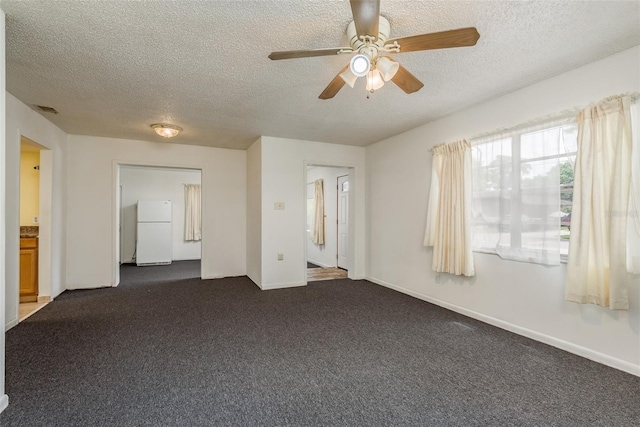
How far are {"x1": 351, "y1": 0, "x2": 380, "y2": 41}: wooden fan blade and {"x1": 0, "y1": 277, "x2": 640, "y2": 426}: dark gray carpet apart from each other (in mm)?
2152

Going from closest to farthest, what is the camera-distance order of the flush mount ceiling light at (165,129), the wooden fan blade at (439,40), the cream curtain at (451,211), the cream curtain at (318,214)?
the wooden fan blade at (439,40) → the cream curtain at (451,211) → the flush mount ceiling light at (165,129) → the cream curtain at (318,214)

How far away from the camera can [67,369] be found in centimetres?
216

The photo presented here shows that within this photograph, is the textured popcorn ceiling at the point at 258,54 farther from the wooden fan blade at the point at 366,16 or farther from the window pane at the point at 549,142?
the window pane at the point at 549,142

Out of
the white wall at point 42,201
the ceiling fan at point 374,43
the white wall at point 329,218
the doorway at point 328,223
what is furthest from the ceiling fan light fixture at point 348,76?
the white wall at point 329,218

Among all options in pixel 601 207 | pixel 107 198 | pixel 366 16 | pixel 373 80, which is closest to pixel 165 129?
pixel 107 198

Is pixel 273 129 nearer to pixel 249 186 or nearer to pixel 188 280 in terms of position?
pixel 249 186

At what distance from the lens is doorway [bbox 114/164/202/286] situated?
695 centimetres

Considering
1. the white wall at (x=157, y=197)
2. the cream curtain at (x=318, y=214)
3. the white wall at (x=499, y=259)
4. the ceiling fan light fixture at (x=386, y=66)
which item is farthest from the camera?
the white wall at (x=157, y=197)

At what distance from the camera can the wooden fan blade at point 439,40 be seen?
1611 mm

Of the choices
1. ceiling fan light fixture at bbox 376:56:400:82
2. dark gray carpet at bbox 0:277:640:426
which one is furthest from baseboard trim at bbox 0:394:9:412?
ceiling fan light fixture at bbox 376:56:400:82

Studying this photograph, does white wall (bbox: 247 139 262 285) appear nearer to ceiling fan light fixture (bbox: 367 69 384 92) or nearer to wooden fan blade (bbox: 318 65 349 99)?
wooden fan blade (bbox: 318 65 349 99)

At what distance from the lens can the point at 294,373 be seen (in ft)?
6.98

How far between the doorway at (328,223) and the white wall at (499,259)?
4.08ft

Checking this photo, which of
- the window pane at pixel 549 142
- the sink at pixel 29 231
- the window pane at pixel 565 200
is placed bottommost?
the sink at pixel 29 231
